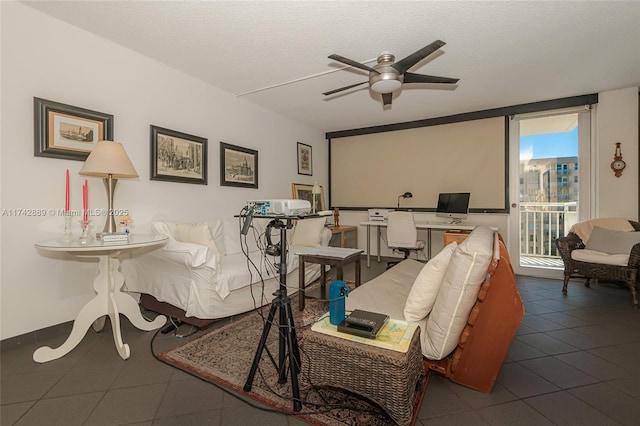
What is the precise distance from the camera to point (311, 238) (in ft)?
12.1

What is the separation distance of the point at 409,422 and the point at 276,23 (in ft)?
8.75

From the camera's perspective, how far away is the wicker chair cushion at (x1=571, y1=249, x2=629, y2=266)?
2.89 meters

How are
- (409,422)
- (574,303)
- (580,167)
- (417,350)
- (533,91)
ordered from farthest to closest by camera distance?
1. (580,167)
2. (533,91)
3. (574,303)
4. (417,350)
5. (409,422)

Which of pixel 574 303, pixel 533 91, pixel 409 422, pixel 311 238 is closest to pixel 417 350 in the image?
pixel 409 422

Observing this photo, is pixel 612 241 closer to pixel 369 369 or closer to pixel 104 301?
pixel 369 369

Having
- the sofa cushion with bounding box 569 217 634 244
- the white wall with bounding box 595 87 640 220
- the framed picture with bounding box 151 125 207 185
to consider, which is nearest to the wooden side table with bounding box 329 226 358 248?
the framed picture with bounding box 151 125 207 185

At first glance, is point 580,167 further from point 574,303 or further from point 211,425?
point 211,425

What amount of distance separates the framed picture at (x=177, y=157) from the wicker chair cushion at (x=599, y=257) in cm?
429

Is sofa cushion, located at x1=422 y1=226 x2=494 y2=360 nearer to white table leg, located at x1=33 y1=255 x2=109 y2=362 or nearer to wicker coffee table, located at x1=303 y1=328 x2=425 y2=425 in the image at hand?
wicker coffee table, located at x1=303 y1=328 x2=425 y2=425

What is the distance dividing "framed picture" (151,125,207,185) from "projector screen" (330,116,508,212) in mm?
2923

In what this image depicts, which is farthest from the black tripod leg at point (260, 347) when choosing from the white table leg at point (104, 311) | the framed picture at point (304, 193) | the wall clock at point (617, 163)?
the wall clock at point (617, 163)

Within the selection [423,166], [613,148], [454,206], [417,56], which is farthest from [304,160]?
[613,148]

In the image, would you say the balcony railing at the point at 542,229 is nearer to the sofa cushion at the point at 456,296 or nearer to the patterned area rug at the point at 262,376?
the sofa cushion at the point at 456,296

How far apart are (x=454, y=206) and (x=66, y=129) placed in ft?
14.7
